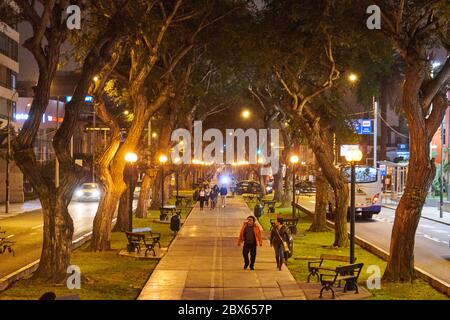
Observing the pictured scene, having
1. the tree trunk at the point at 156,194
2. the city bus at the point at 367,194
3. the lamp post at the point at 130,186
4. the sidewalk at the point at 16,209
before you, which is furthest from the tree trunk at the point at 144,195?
the lamp post at the point at 130,186

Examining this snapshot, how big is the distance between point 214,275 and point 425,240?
14208 millimetres

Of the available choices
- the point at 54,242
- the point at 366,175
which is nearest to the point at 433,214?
the point at 366,175

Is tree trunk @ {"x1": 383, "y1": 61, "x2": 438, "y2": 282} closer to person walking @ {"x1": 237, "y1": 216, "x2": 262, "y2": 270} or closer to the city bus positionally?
person walking @ {"x1": 237, "y1": 216, "x2": 262, "y2": 270}

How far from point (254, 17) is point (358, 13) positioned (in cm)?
1028

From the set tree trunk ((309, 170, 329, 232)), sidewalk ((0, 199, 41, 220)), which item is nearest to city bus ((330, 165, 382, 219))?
tree trunk ((309, 170, 329, 232))

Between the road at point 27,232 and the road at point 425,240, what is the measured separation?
1214 cm

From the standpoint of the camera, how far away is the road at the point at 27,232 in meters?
21.5

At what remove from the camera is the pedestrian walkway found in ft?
51.6

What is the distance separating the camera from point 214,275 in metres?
18.7

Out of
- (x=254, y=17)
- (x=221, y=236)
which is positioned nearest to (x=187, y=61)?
(x=254, y=17)

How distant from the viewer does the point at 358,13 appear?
68.6 ft

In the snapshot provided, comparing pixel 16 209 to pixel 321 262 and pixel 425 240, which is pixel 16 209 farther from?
pixel 321 262
